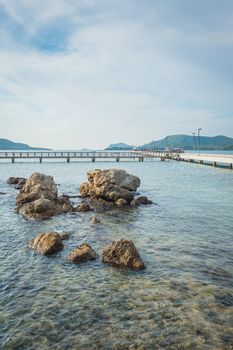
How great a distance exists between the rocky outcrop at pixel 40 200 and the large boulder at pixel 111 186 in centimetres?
433

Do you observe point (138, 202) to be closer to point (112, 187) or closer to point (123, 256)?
point (112, 187)

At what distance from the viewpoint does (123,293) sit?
12.7 m

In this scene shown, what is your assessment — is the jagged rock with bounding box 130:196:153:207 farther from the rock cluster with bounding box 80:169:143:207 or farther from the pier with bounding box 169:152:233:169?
the pier with bounding box 169:152:233:169

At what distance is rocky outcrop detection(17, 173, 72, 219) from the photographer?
27.5 meters

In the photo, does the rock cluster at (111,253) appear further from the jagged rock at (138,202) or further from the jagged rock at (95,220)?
the jagged rock at (138,202)

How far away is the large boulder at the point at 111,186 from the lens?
3384 cm

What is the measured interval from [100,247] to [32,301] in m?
6.67

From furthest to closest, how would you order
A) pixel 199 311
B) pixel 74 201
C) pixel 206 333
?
pixel 74 201 → pixel 199 311 → pixel 206 333

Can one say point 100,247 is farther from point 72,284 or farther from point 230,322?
point 230,322

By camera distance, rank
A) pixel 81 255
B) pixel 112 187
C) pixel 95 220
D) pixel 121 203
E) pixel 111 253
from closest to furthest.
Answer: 1. pixel 111 253
2. pixel 81 255
3. pixel 95 220
4. pixel 121 203
5. pixel 112 187

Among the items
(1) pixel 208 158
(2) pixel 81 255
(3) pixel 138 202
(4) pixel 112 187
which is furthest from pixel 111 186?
(1) pixel 208 158

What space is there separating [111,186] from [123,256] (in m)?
19.4

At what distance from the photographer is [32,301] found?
475 inches

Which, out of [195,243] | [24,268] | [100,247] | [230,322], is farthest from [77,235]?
[230,322]
